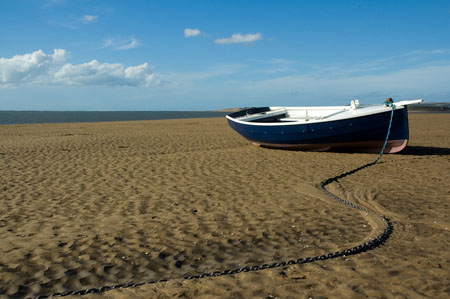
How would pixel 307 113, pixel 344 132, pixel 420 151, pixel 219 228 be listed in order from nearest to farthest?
1. pixel 219 228
2. pixel 344 132
3. pixel 420 151
4. pixel 307 113

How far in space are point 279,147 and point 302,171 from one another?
437 cm

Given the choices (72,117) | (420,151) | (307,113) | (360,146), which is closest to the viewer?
(360,146)

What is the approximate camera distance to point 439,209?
6.68 metres

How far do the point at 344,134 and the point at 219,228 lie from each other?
27.4 feet

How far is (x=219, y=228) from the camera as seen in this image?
5832 millimetres

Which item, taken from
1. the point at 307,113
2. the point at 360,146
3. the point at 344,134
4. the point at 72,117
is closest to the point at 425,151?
the point at 360,146

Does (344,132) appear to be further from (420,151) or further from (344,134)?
(420,151)

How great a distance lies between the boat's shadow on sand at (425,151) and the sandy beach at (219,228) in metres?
2.03

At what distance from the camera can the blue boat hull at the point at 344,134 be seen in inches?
483

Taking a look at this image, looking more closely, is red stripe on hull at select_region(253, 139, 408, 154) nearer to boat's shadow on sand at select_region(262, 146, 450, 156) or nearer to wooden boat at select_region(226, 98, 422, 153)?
wooden boat at select_region(226, 98, 422, 153)

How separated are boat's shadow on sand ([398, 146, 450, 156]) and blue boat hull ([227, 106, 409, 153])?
1132mm

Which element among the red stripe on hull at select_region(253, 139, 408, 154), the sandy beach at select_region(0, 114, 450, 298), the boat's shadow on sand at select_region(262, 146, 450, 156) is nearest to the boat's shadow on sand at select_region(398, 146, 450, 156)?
the boat's shadow on sand at select_region(262, 146, 450, 156)

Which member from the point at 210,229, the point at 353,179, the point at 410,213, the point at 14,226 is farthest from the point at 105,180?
the point at 410,213

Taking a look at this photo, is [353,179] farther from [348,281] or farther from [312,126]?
[348,281]
